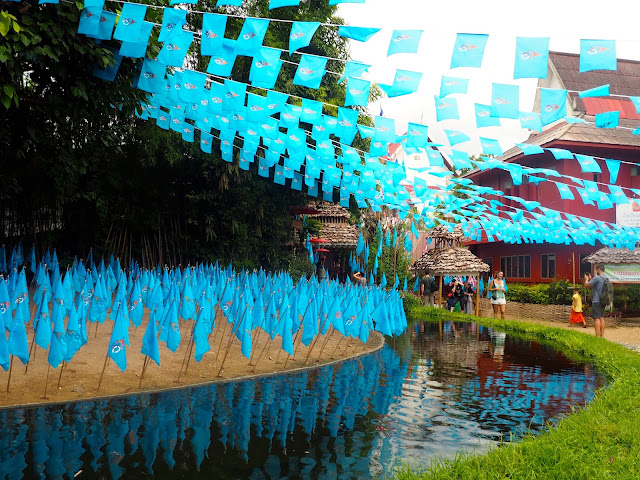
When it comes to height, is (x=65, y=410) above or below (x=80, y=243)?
below

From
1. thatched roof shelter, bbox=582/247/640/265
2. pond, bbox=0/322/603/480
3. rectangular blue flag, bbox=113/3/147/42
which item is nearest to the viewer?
pond, bbox=0/322/603/480

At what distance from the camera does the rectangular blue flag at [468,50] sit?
19.5ft

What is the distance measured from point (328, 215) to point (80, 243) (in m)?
11.2

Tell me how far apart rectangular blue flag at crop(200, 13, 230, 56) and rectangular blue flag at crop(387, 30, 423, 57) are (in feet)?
6.16

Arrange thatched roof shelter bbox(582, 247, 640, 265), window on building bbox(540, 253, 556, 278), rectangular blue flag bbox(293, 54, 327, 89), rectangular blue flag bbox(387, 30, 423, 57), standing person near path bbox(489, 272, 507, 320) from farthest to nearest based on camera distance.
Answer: window on building bbox(540, 253, 556, 278) → thatched roof shelter bbox(582, 247, 640, 265) → standing person near path bbox(489, 272, 507, 320) → rectangular blue flag bbox(293, 54, 327, 89) → rectangular blue flag bbox(387, 30, 423, 57)

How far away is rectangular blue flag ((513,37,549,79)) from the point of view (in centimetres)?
582

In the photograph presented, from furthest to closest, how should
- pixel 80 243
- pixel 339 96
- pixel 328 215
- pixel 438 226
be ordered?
pixel 328 215, pixel 438 226, pixel 339 96, pixel 80 243

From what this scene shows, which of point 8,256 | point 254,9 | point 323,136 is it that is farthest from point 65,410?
point 254,9

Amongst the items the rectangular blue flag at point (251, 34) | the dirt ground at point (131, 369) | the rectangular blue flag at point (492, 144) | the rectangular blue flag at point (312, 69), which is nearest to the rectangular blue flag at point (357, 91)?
the rectangular blue flag at point (312, 69)

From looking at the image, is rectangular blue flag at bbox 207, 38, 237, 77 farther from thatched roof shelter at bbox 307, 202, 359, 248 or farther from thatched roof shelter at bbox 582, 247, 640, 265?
thatched roof shelter at bbox 582, 247, 640, 265

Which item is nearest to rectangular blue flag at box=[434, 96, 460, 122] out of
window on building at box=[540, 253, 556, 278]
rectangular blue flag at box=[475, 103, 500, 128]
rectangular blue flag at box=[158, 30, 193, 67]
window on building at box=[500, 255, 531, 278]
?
rectangular blue flag at box=[475, 103, 500, 128]

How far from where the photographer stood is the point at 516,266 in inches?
1122

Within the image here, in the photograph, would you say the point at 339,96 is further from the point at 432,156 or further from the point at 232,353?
the point at 232,353

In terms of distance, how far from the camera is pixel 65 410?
248 inches
